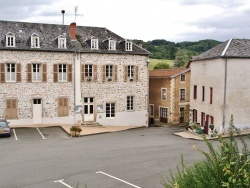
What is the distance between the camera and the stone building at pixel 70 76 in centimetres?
2856

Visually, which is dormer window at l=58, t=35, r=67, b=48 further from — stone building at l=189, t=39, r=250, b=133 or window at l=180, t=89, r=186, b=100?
window at l=180, t=89, r=186, b=100

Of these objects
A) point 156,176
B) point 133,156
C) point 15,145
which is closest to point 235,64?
point 133,156

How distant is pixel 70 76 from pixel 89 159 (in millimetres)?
13354

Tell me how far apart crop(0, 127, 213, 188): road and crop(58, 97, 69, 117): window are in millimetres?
3052

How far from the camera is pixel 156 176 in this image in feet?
48.2

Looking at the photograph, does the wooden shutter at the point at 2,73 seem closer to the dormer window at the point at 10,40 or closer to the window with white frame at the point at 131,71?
the dormer window at the point at 10,40

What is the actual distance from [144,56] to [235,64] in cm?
954

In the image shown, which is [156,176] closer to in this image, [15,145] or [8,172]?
[8,172]

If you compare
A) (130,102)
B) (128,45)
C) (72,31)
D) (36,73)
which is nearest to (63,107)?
(36,73)

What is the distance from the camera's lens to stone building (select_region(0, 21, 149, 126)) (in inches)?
1125

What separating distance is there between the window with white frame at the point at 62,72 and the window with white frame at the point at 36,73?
158 centimetres

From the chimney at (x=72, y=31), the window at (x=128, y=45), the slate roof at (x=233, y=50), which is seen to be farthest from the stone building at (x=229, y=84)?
the chimney at (x=72, y=31)

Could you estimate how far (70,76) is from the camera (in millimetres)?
30172

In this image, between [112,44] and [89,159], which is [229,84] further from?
[89,159]
